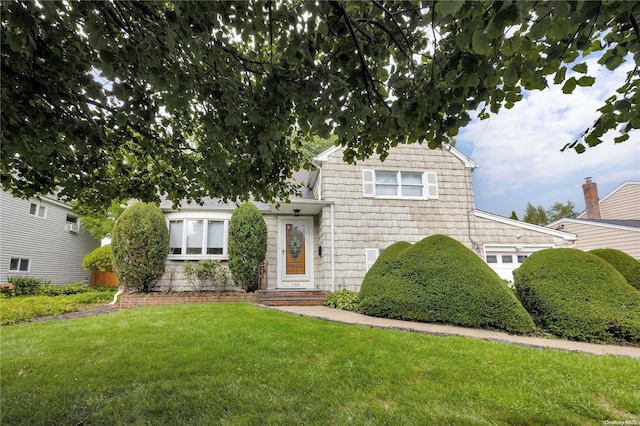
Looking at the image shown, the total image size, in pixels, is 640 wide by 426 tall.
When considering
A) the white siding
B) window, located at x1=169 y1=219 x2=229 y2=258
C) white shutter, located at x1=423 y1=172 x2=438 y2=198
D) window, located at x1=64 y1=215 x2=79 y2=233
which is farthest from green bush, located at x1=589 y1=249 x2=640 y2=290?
window, located at x1=64 y1=215 x2=79 y2=233

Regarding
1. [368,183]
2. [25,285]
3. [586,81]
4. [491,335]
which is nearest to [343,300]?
[491,335]

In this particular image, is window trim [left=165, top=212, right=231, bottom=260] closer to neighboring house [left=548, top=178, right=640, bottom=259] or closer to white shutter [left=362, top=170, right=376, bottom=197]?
white shutter [left=362, top=170, right=376, bottom=197]

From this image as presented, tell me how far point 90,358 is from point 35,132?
9.57ft

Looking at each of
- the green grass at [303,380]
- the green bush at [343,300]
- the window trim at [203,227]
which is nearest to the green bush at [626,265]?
the green grass at [303,380]

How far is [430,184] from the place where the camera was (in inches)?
425

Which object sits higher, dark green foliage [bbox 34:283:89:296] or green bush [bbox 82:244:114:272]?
green bush [bbox 82:244:114:272]

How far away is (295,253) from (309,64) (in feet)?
29.4

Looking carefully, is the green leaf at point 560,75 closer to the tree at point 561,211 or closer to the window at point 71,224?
the window at point 71,224

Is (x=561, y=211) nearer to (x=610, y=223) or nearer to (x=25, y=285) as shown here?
(x=610, y=223)

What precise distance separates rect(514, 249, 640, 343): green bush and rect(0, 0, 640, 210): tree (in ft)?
15.0

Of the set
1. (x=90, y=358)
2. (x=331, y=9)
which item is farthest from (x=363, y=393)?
(x=90, y=358)

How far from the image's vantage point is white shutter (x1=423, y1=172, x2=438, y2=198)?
1073 centimetres

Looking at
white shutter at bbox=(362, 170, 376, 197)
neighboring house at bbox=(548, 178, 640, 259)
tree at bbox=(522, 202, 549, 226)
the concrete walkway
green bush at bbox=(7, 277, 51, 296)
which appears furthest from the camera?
tree at bbox=(522, 202, 549, 226)

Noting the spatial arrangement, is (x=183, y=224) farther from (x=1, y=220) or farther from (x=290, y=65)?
(x=290, y=65)
